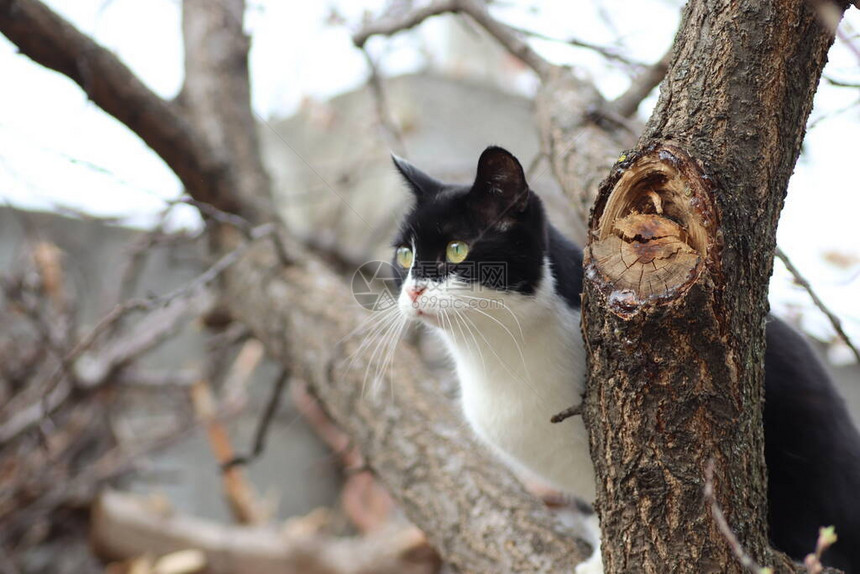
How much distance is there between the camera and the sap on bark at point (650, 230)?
3.01ft

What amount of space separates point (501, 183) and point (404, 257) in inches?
13.6

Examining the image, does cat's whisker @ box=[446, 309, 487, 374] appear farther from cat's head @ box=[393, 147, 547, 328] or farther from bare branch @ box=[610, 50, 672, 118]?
bare branch @ box=[610, 50, 672, 118]

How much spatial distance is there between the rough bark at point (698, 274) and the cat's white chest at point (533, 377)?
0.34m

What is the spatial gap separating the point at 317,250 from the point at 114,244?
231 centimetres

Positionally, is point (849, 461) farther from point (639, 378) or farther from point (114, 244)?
point (114, 244)

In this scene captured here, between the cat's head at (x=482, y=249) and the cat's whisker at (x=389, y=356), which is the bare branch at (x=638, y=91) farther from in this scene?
the cat's whisker at (x=389, y=356)

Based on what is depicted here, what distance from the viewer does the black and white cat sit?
52.6 inches

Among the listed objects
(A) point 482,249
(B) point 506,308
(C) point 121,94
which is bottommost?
(B) point 506,308

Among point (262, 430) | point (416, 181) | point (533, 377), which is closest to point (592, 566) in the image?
point (533, 377)

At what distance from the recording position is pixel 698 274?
0.90 meters

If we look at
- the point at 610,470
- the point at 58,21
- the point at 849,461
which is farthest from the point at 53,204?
the point at 849,461

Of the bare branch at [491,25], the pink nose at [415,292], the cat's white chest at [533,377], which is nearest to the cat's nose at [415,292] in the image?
the pink nose at [415,292]

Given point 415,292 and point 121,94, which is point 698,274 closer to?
point 415,292

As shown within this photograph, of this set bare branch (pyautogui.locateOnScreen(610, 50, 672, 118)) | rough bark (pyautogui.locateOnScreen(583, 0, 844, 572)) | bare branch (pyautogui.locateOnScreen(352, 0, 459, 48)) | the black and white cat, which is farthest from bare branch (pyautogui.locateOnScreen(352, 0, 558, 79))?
rough bark (pyautogui.locateOnScreen(583, 0, 844, 572))
